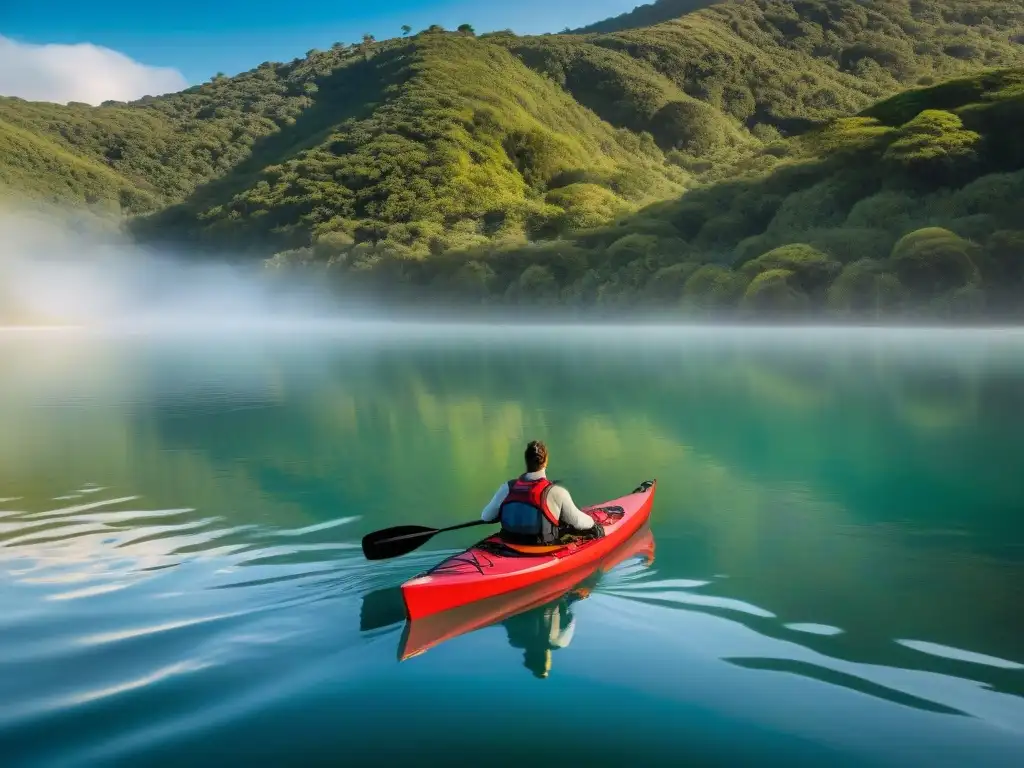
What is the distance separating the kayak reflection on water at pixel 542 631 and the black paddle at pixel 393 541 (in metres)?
1.39

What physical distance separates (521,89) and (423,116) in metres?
31.6

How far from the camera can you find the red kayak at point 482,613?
28.7 feet

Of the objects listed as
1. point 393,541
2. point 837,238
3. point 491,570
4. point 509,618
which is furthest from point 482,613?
point 837,238

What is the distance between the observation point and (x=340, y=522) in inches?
539

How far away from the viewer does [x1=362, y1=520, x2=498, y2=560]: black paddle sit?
10602mm

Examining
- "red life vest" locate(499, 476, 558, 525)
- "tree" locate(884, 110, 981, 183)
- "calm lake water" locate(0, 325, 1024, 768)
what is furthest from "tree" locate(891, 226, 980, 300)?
"red life vest" locate(499, 476, 558, 525)

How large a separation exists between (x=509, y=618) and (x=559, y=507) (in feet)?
4.52

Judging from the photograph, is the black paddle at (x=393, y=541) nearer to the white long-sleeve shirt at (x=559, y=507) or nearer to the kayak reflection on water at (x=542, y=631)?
the white long-sleeve shirt at (x=559, y=507)

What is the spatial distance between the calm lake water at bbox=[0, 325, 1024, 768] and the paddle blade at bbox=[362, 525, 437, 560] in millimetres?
222

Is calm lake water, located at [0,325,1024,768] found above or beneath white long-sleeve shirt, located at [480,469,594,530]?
beneath

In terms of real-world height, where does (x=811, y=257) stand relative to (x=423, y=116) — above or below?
below

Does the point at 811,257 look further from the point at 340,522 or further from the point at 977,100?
the point at 340,522

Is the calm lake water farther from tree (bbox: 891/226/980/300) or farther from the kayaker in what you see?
tree (bbox: 891/226/980/300)

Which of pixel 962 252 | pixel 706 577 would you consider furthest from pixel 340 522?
pixel 962 252
